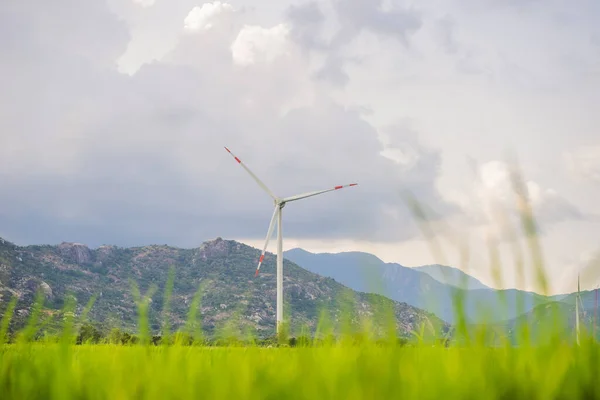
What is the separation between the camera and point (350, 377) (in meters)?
5.23

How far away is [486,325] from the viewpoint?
6312 mm

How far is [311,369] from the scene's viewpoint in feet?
19.1

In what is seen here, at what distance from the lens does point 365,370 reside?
5469 millimetres

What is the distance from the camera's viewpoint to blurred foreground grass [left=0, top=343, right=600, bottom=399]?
17.0 ft

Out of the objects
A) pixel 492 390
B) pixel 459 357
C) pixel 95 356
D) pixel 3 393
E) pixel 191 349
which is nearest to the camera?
pixel 492 390

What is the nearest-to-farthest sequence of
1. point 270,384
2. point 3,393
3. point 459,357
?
point 270,384, point 459,357, point 3,393

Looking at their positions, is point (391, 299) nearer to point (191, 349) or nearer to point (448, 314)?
point (448, 314)

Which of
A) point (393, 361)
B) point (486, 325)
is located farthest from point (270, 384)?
point (486, 325)

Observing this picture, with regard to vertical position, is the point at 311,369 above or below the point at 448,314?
below

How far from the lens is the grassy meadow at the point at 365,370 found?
5.25m

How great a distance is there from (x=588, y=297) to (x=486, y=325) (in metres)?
1.36

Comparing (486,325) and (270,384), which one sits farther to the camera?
(486,325)

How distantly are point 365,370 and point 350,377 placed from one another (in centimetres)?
27

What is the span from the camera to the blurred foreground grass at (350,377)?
17.0ft
